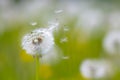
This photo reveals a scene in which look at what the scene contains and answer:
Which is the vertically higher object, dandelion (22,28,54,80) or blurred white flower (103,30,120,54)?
blurred white flower (103,30,120,54)

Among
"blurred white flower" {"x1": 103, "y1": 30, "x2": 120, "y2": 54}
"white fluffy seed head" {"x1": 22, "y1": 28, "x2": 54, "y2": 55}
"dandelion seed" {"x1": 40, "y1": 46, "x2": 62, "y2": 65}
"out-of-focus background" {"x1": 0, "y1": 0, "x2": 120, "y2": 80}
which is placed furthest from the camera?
"blurred white flower" {"x1": 103, "y1": 30, "x2": 120, "y2": 54}

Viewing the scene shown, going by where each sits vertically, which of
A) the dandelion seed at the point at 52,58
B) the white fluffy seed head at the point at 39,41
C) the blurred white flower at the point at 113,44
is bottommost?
the white fluffy seed head at the point at 39,41

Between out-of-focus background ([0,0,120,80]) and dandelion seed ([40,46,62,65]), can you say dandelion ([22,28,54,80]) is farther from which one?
dandelion seed ([40,46,62,65])

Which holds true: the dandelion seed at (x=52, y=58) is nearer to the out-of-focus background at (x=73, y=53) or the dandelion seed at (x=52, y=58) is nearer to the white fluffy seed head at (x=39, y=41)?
the out-of-focus background at (x=73, y=53)

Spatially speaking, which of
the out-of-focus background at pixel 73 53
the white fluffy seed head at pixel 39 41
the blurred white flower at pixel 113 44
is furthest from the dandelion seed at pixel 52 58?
the white fluffy seed head at pixel 39 41

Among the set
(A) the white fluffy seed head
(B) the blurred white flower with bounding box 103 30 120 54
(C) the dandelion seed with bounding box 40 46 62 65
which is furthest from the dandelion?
(B) the blurred white flower with bounding box 103 30 120 54

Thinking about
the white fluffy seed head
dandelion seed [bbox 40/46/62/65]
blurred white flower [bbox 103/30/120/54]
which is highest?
blurred white flower [bbox 103/30/120/54]

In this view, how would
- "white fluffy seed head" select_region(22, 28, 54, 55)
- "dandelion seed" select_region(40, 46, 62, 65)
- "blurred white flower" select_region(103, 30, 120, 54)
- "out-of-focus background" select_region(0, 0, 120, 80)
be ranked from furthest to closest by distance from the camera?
"blurred white flower" select_region(103, 30, 120, 54) < "dandelion seed" select_region(40, 46, 62, 65) < "out-of-focus background" select_region(0, 0, 120, 80) < "white fluffy seed head" select_region(22, 28, 54, 55)

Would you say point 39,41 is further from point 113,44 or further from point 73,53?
A: point 73,53

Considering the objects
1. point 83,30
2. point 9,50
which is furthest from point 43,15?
point 9,50
